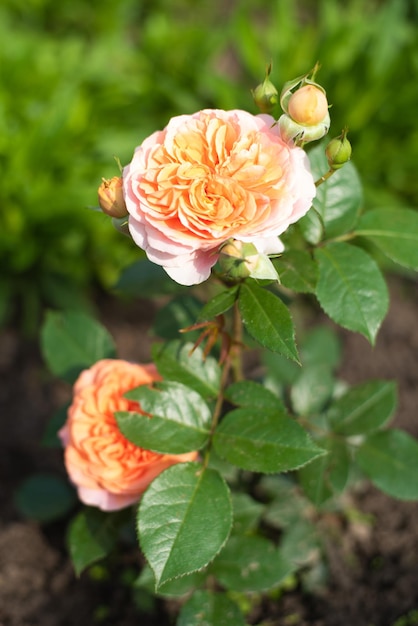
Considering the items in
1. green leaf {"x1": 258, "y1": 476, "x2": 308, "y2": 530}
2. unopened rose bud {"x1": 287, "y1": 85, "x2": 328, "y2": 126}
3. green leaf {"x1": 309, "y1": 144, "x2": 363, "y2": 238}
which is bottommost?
green leaf {"x1": 258, "y1": 476, "x2": 308, "y2": 530}

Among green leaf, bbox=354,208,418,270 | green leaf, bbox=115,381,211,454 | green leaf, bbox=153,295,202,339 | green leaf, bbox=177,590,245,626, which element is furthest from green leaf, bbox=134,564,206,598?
green leaf, bbox=354,208,418,270

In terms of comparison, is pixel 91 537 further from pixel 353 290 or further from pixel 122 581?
pixel 353 290

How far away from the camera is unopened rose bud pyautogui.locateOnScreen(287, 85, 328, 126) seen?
783mm

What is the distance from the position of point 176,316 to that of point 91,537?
39cm

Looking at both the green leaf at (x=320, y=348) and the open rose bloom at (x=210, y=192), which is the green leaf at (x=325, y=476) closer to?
the green leaf at (x=320, y=348)

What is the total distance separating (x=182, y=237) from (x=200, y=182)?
66 mm

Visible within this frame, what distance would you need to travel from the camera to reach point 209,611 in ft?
3.62

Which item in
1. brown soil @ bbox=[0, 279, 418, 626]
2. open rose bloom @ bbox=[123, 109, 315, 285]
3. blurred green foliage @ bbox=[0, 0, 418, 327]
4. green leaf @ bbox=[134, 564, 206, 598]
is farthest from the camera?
blurred green foliage @ bbox=[0, 0, 418, 327]

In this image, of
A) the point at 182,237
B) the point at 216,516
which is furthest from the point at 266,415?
the point at 182,237

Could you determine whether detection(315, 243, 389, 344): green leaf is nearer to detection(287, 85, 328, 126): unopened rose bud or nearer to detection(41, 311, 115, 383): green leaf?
detection(287, 85, 328, 126): unopened rose bud

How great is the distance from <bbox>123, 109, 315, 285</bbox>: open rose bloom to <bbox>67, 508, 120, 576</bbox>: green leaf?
53 centimetres

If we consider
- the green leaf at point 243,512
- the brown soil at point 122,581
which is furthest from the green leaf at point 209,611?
the brown soil at point 122,581

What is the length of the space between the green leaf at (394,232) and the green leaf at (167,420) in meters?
0.35

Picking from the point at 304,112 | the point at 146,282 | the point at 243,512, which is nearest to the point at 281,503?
the point at 243,512
